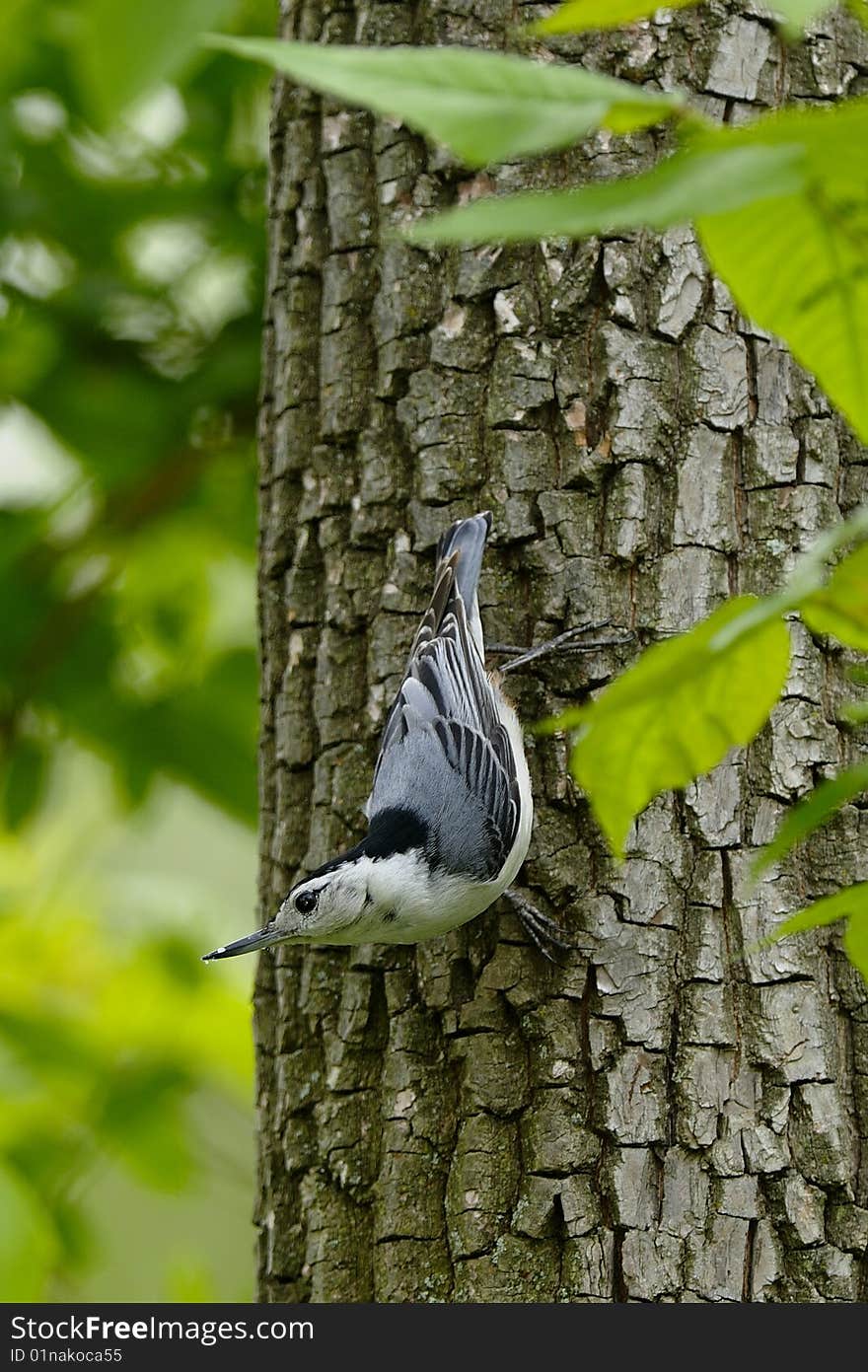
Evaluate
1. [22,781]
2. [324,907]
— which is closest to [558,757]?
[324,907]

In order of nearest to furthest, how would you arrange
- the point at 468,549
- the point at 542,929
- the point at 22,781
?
the point at 542,929 → the point at 468,549 → the point at 22,781

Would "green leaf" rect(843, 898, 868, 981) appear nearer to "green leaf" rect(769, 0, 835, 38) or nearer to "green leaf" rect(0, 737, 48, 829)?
"green leaf" rect(769, 0, 835, 38)

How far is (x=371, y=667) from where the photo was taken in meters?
2.23

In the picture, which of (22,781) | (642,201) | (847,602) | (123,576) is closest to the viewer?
(642,201)

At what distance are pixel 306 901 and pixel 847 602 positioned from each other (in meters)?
1.51

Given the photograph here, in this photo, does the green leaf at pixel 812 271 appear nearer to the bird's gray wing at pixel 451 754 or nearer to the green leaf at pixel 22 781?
the bird's gray wing at pixel 451 754

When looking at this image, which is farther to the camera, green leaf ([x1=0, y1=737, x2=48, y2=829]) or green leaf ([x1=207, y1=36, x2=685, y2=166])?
green leaf ([x1=0, y1=737, x2=48, y2=829])

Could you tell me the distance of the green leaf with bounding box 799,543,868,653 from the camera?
65 cm

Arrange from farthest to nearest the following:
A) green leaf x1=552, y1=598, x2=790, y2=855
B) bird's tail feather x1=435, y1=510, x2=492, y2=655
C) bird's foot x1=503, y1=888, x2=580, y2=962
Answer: bird's tail feather x1=435, y1=510, x2=492, y2=655 → bird's foot x1=503, y1=888, x2=580, y2=962 → green leaf x1=552, y1=598, x2=790, y2=855

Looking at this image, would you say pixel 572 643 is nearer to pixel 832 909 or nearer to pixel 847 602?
pixel 832 909

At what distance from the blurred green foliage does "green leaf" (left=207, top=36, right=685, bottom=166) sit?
7.58 feet

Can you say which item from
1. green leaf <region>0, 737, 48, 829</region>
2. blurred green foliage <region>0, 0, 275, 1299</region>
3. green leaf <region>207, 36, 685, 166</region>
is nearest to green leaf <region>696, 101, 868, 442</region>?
green leaf <region>207, 36, 685, 166</region>

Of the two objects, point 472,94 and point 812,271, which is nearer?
point 472,94

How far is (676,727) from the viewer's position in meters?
0.75
